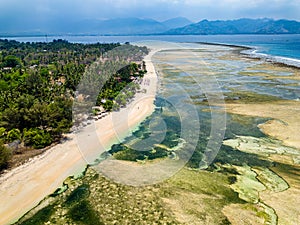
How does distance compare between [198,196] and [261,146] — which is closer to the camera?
[198,196]

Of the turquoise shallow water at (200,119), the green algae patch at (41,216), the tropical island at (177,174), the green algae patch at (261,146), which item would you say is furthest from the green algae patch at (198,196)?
the green algae patch at (41,216)

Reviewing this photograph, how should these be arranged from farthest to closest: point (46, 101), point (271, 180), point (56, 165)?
point (46, 101)
point (56, 165)
point (271, 180)

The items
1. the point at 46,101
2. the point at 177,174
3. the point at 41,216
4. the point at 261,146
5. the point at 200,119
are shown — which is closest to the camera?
the point at 41,216

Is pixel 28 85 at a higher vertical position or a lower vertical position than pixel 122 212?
higher

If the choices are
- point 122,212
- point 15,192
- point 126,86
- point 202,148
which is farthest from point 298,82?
point 15,192

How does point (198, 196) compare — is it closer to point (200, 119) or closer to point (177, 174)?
point (177, 174)

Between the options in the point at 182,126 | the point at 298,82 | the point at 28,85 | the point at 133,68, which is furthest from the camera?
the point at 133,68

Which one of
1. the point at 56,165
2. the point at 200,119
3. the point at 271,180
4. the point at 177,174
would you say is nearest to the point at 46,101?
the point at 56,165

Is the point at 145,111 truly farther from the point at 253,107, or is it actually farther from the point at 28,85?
the point at 28,85

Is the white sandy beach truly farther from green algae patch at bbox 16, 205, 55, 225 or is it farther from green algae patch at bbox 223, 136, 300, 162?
green algae patch at bbox 223, 136, 300, 162
